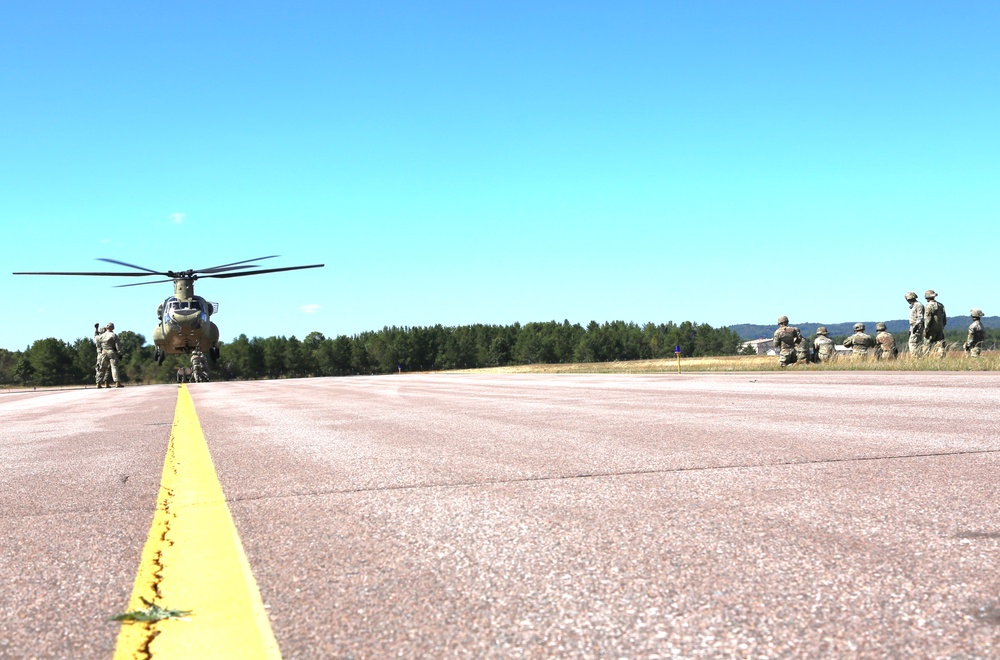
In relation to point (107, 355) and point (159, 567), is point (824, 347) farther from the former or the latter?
point (107, 355)

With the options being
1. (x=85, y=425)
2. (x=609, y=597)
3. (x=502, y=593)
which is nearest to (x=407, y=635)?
(x=502, y=593)

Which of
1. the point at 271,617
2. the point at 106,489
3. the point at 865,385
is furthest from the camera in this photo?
the point at 865,385

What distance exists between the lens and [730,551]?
2730mm

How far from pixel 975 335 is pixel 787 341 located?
516cm

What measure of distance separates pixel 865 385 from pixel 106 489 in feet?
40.6

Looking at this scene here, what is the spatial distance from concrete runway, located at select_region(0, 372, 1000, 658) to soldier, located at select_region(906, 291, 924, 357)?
19306mm

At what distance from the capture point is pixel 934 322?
23.1 meters

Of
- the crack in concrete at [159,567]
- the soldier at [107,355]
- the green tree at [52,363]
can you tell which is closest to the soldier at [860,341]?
the crack in concrete at [159,567]

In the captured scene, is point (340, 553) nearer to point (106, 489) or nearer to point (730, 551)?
point (730, 551)

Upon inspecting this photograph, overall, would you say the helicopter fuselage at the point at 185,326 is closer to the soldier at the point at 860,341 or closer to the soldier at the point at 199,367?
the soldier at the point at 199,367

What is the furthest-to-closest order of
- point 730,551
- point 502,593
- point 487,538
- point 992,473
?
point 992,473
point 487,538
point 730,551
point 502,593

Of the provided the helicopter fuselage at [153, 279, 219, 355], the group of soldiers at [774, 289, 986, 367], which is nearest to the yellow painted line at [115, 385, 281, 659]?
the group of soldiers at [774, 289, 986, 367]

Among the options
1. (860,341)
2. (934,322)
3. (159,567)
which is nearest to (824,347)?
(860,341)

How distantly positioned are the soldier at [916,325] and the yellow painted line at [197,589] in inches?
947
